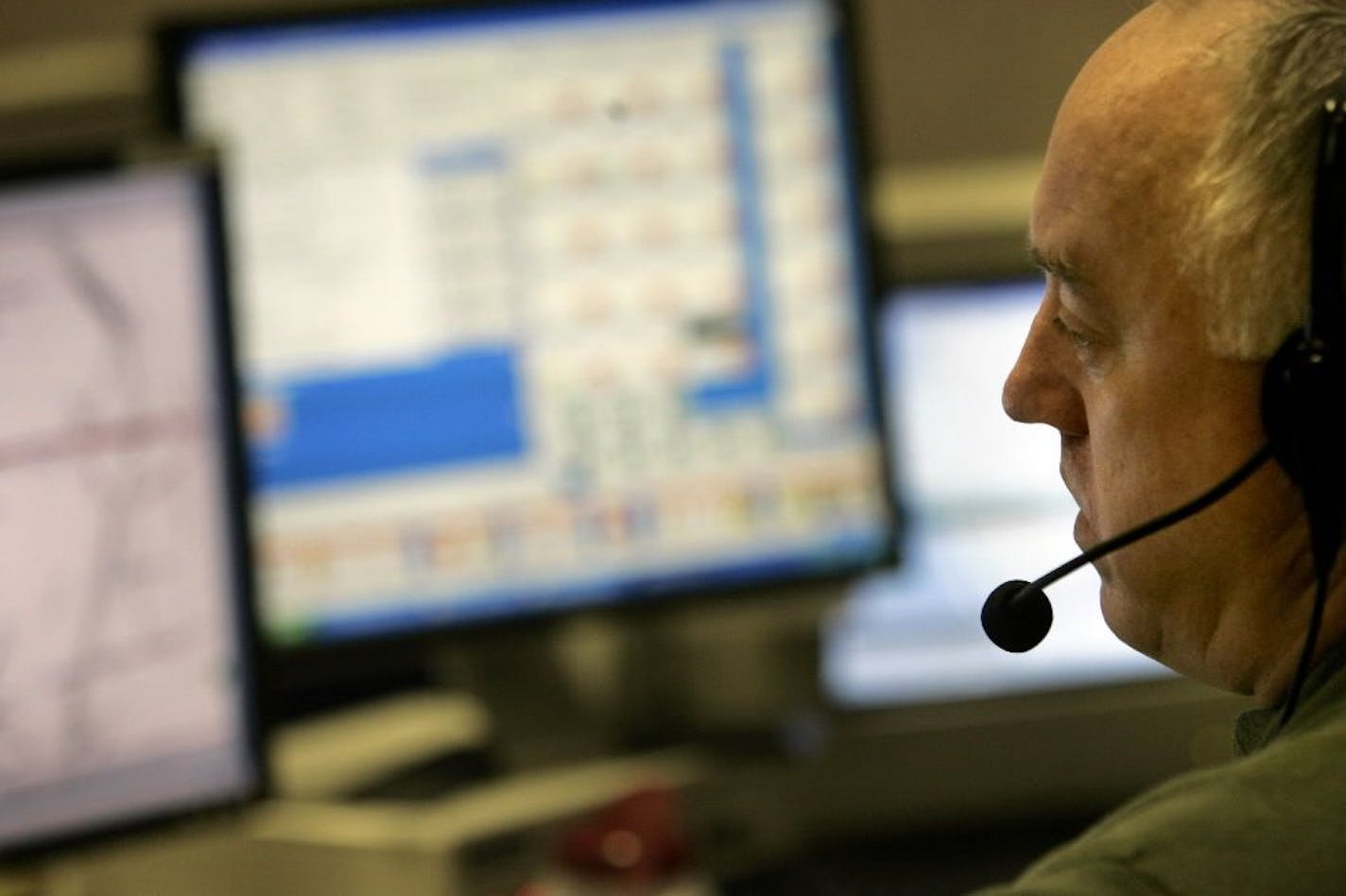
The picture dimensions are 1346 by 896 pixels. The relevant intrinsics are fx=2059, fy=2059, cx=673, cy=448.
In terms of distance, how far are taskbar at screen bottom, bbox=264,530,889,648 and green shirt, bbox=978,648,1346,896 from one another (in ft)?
2.52

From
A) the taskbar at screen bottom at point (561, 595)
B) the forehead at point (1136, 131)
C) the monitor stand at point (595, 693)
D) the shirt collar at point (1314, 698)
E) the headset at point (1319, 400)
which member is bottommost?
the monitor stand at point (595, 693)

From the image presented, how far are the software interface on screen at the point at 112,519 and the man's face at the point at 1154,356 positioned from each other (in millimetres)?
571

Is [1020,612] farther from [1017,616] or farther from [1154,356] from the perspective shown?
[1154,356]

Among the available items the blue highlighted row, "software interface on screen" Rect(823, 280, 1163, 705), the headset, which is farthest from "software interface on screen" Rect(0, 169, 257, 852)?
the headset

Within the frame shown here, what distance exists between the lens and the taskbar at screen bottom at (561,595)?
1354 mm

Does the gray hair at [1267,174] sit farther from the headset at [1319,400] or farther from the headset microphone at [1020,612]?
the headset microphone at [1020,612]

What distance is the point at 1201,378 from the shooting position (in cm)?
67

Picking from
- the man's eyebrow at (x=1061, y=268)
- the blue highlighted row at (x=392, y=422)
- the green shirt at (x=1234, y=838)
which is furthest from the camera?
the blue highlighted row at (x=392, y=422)

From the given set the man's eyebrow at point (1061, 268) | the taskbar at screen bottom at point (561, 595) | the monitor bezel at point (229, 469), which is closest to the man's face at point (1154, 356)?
the man's eyebrow at point (1061, 268)

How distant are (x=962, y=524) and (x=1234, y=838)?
88 cm

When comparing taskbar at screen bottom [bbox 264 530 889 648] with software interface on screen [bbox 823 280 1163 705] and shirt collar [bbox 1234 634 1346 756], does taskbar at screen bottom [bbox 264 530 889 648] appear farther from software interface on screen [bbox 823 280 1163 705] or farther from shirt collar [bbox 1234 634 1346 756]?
shirt collar [bbox 1234 634 1346 756]

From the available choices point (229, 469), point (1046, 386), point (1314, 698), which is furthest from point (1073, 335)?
point (229, 469)

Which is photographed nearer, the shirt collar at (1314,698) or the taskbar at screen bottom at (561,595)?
the shirt collar at (1314,698)

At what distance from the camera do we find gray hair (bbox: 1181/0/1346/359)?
2.09ft
